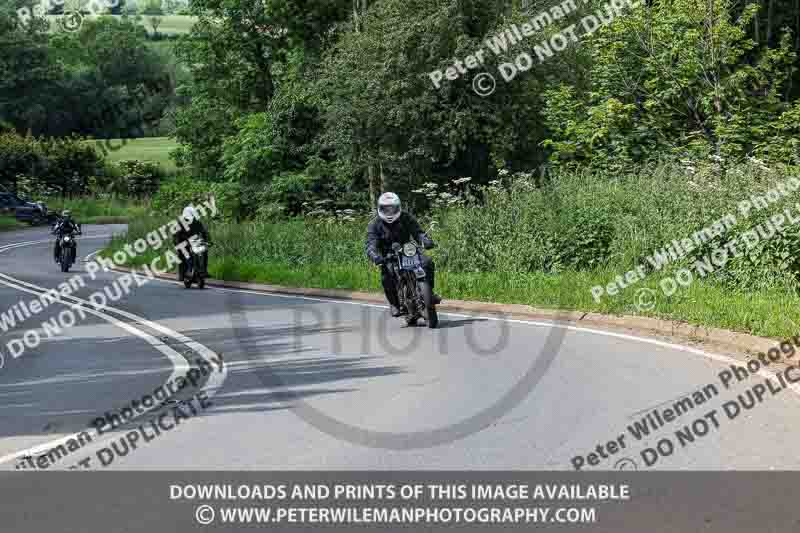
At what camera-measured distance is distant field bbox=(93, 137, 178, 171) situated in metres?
96.3

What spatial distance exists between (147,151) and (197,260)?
81.9 meters

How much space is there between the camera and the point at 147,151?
4215 inches

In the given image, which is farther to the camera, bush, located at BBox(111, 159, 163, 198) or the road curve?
bush, located at BBox(111, 159, 163, 198)

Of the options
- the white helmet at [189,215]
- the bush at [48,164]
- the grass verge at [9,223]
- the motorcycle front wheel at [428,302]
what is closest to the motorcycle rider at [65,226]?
the white helmet at [189,215]

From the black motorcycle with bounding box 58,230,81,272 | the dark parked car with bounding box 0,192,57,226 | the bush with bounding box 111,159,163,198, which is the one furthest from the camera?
the bush with bounding box 111,159,163,198

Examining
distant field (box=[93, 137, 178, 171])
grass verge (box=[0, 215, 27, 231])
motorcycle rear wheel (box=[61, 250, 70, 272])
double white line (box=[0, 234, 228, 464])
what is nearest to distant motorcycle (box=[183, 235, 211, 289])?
double white line (box=[0, 234, 228, 464])

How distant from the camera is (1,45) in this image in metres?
95.9

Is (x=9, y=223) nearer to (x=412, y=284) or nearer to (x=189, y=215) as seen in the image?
(x=189, y=215)

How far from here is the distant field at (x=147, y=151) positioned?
9628 centimetres

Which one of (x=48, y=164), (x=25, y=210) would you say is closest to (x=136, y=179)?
(x=48, y=164)

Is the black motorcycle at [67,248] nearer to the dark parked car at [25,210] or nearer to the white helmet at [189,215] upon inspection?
the white helmet at [189,215]

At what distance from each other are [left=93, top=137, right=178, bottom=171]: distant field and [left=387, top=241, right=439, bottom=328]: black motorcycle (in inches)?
3062

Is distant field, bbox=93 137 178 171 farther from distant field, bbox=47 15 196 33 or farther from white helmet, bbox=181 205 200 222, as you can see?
white helmet, bbox=181 205 200 222

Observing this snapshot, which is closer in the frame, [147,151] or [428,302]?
[428,302]
